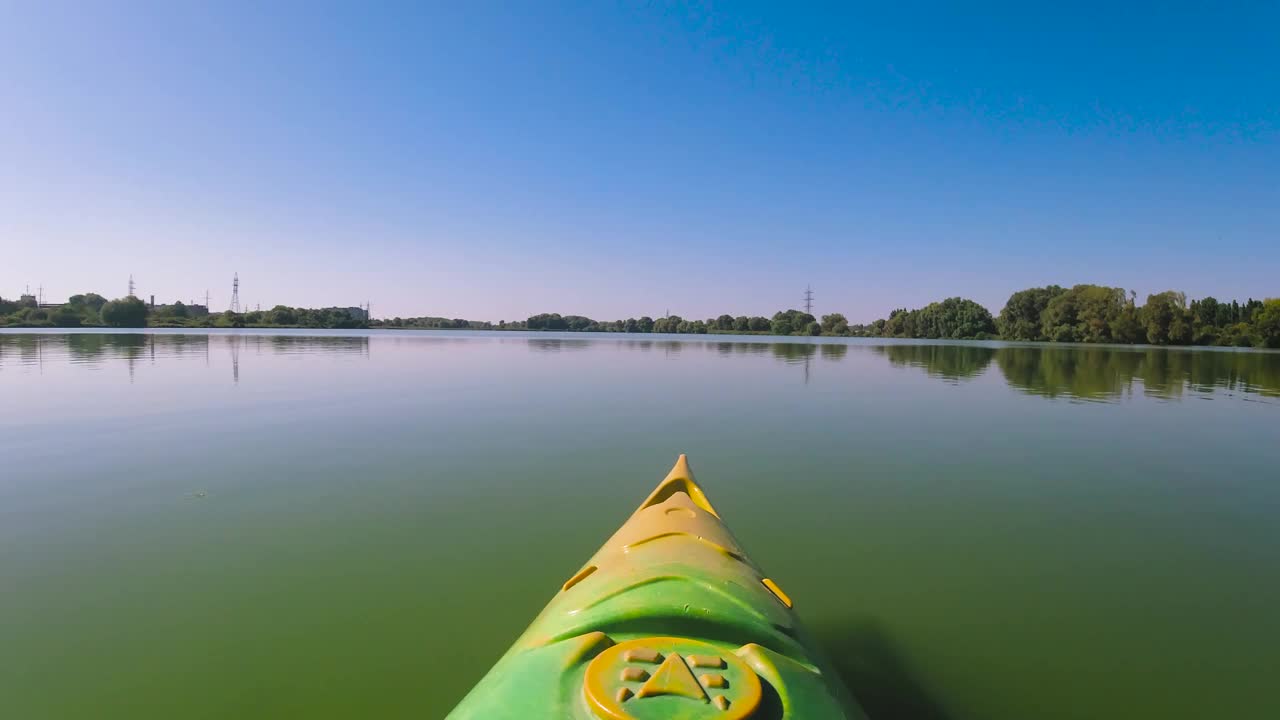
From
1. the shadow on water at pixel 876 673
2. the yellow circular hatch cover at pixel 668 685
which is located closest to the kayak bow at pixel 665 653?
the yellow circular hatch cover at pixel 668 685

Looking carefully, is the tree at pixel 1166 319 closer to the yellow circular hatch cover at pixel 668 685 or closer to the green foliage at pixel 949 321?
the green foliage at pixel 949 321

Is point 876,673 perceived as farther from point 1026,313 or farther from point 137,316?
point 137,316

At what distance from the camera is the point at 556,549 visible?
4949 millimetres

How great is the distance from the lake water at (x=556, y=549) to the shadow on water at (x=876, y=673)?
22 millimetres

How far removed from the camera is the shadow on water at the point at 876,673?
303 cm

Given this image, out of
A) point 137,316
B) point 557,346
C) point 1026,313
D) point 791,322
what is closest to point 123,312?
point 137,316

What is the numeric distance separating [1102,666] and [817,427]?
24.3ft

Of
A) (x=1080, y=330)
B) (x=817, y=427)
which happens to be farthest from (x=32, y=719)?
(x=1080, y=330)

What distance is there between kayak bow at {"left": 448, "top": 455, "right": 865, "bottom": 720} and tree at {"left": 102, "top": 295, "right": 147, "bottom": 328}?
359 feet

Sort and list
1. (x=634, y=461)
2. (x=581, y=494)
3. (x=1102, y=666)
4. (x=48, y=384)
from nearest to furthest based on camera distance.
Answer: (x=1102, y=666)
(x=581, y=494)
(x=634, y=461)
(x=48, y=384)

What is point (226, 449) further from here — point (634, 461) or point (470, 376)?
point (470, 376)

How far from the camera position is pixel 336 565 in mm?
4559

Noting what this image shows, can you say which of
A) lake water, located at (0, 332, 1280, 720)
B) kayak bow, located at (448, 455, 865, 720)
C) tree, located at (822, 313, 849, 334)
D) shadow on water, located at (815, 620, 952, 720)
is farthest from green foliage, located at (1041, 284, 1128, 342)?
kayak bow, located at (448, 455, 865, 720)

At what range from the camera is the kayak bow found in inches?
68.1
